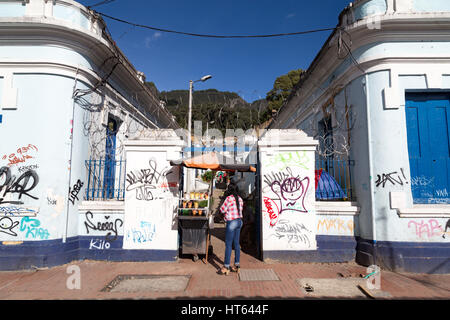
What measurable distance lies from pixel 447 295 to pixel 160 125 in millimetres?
13514

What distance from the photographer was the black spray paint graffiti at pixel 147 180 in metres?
6.16

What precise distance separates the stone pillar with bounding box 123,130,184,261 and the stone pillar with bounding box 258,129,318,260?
2.17 metres

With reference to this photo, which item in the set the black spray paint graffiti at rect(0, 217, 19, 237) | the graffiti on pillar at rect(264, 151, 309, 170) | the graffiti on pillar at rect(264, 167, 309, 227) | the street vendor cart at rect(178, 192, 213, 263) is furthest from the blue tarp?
the black spray paint graffiti at rect(0, 217, 19, 237)

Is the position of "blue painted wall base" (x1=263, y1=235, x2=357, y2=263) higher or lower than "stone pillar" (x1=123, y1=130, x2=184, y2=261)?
lower

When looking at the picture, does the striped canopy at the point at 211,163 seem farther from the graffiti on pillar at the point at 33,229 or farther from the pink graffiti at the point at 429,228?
the pink graffiti at the point at 429,228

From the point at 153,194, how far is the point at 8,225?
324cm

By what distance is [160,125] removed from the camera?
47.9 ft

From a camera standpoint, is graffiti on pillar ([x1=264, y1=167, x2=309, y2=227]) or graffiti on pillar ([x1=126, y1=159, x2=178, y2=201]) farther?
graffiti on pillar ([x1=126, y1=159, x2=178, y2=201])

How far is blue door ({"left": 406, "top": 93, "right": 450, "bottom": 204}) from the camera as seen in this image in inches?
229

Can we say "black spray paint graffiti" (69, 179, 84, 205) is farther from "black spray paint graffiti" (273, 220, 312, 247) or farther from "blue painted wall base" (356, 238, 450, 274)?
"blue painted wall base" (356, 238, 450, 274)

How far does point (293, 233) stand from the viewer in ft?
19.7

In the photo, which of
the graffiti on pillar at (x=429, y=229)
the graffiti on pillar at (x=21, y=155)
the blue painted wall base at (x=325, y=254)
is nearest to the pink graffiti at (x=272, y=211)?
the blue painted wall base at (x=325, y=254)

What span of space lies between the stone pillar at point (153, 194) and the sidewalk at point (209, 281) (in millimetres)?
503

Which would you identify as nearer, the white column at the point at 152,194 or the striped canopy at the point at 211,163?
the striped canopy at the point at 211,163
